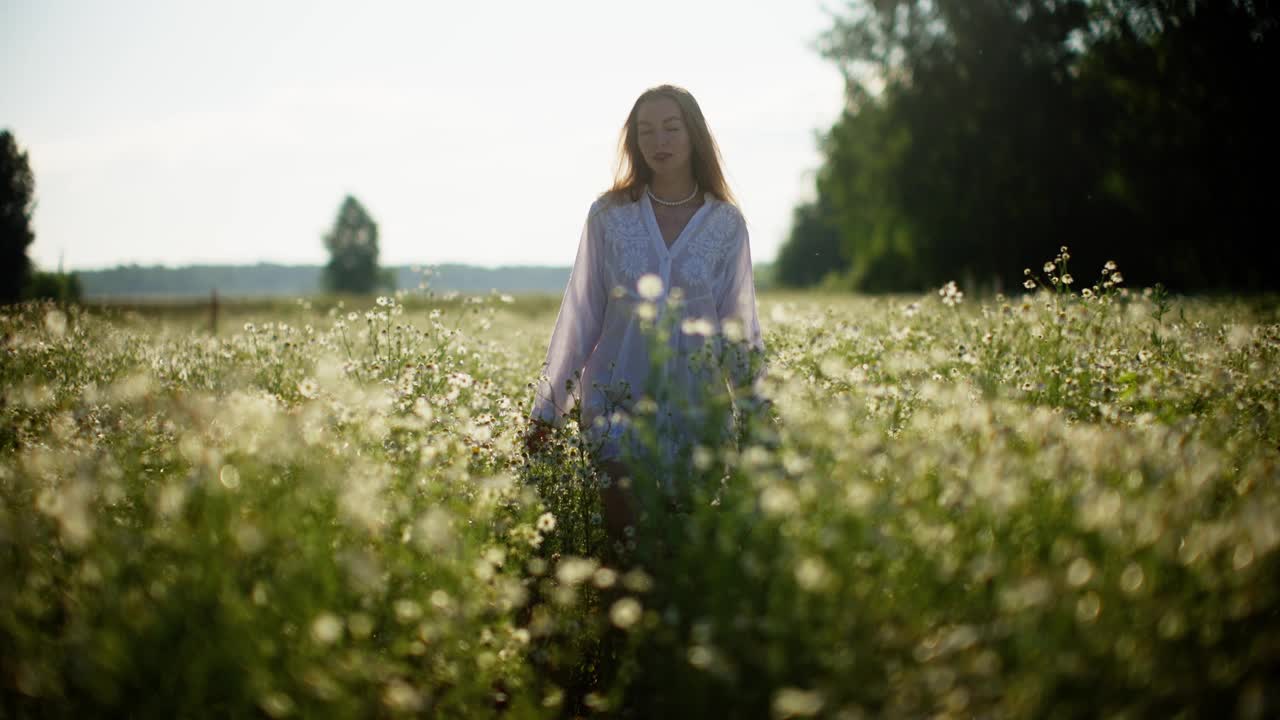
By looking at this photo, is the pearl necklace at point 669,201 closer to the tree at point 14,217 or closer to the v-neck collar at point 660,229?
the v-neck collar at point 660,229

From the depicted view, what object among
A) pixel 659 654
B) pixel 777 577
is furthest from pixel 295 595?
pixel 777 577

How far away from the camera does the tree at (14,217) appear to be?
40250 millimetres

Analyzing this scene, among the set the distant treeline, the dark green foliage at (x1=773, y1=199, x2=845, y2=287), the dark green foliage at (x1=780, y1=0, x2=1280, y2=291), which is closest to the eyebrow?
the dark green foliage at (x1=780, y1=0, x2=1280, y2=291)

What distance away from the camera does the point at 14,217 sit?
42.3 metres

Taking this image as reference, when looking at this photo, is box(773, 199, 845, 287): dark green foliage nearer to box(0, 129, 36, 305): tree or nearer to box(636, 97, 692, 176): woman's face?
box(0, 129, 36, 305): tree

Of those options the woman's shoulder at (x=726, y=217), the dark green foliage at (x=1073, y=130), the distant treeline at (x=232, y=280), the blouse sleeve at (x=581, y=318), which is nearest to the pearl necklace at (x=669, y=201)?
the woman's shoulder at (x=726, y=217)

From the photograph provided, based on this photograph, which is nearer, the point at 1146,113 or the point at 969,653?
the point at 969,653

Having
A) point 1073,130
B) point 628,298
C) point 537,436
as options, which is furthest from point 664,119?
point 1073,130

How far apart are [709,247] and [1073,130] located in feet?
73.9

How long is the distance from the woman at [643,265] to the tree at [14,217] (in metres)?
47.7

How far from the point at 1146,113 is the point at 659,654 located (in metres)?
24.4

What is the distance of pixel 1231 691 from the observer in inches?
69.6

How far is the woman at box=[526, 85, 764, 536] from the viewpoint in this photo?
3783mm

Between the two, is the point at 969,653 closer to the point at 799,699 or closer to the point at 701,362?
the point at 799,699
